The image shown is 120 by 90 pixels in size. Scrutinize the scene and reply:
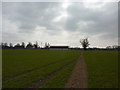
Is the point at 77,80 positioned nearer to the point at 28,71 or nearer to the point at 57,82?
the point at 57,82

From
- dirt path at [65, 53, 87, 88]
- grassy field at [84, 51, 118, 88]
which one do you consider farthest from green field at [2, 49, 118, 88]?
dirt path at [65, 53, 87, 88]

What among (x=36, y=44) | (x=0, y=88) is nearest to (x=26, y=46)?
(x=36, y=44)

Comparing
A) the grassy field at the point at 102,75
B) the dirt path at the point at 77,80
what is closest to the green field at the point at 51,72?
the grassy field at the point at 102,75

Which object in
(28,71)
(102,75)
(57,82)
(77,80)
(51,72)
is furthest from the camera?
(28,71)

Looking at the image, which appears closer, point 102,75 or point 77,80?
point 77,80

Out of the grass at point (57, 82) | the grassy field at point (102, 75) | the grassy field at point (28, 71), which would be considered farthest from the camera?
the grassy field at point (28, 71)

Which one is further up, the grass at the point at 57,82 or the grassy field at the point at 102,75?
the grass at the point at 57,82

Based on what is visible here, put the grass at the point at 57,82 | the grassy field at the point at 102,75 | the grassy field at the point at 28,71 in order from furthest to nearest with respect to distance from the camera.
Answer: the grassy field at the point at 28,71, the grassy field at the point at 102,75, the grass at the point at 57,82

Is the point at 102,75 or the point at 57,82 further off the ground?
the point at 57,82

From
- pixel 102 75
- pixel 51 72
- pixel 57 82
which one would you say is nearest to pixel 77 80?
pixel 57 82

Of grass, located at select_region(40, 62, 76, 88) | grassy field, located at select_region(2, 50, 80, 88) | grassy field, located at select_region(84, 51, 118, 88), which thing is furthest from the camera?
grassy field, located at select_region(2, 50, 80, 88)

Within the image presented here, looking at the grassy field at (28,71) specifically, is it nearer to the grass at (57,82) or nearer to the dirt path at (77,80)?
the grass at (57,82)

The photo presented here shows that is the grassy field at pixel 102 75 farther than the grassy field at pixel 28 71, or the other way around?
the grassy field at pixel 28 71

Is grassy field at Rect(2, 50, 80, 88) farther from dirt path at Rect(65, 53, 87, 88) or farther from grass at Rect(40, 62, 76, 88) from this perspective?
dirt path at Rect(65, 53, 87, 88)
